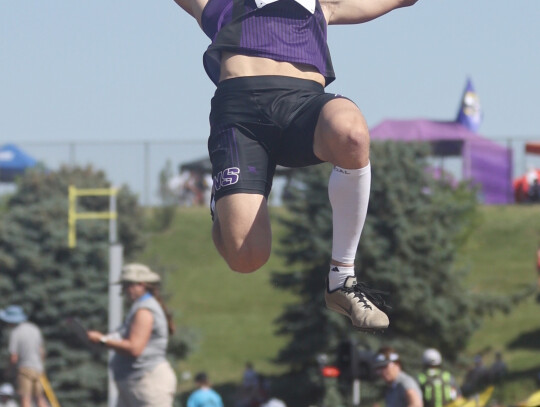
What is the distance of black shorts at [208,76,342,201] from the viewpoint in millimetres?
4109

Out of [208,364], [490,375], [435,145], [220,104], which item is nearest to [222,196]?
[220,104]

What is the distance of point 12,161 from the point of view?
109 feet

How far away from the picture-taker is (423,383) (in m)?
9.28

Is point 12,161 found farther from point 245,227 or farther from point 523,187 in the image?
point 245,227

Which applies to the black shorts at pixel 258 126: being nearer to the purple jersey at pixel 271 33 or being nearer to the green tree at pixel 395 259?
the purple jersey at pixel 271 33

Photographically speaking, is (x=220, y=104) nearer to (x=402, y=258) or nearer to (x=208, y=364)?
(x=402, y=258)

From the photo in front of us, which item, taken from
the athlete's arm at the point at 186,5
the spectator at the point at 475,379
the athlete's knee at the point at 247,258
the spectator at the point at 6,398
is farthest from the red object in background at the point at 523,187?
the athlete's knee at the point at 247,258

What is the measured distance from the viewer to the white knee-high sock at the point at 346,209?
416cm

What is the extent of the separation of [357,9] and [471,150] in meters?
29.6

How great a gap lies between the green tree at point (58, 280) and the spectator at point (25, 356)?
38.4ft

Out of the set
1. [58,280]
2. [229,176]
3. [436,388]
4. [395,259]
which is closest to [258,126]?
[229,176]

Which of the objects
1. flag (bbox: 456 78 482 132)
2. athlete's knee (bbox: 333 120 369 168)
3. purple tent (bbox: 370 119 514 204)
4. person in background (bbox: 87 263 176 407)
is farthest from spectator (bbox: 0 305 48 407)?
flag (bbox: 456 78 482 132)

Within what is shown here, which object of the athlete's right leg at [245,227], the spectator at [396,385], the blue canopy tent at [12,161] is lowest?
the spectator at [396,385]

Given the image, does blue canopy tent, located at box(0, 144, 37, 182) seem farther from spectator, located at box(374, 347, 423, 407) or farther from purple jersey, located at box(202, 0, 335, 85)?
purple jersey, located at box(202, 0, 335, 85)
